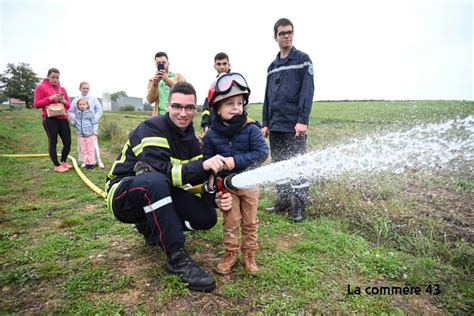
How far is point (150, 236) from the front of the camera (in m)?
3.64

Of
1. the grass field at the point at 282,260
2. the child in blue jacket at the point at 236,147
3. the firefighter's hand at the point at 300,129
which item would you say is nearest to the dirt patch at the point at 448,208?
the grass field at the point at 282,260

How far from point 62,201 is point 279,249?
4596 millimetres

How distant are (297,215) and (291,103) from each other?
185 cm

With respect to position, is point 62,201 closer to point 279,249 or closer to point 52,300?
point 52,300

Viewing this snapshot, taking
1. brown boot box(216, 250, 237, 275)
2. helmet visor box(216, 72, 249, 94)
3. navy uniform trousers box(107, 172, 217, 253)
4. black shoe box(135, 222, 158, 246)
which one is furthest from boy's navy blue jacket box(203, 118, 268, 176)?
black shoe box(135, 222, 158, 246)

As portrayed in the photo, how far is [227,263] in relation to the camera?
3.19m

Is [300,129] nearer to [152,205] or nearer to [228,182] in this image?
[228,182]

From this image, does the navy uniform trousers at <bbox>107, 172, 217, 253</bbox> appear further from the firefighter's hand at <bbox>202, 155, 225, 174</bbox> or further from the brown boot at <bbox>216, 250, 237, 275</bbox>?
the brown boot at <bbox>216, 250, 237, 275</bbox>

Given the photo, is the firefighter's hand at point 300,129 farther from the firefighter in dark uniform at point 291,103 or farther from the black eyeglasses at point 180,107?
the black eyeglasses at point 180,107

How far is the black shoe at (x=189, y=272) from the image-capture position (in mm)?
2805

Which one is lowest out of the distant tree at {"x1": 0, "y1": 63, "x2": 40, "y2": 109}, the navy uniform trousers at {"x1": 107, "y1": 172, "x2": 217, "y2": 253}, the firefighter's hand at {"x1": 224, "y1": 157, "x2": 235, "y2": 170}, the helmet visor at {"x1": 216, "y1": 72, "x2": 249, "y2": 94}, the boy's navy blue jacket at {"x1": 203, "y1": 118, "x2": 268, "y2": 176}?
the navy uniform trousers at {"x1": 107, "y1": 172, "x2": 217, "y2": 253}

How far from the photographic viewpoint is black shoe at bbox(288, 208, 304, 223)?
4617 millimetres

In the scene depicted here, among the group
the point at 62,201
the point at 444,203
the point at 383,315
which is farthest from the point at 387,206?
the point at 62,201

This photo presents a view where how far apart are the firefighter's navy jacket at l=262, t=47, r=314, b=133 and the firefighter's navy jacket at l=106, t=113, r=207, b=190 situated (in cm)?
189
